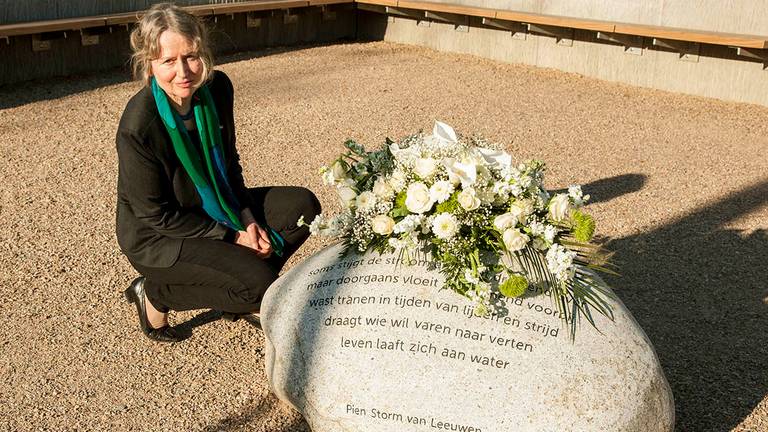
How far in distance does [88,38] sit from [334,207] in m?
5.33

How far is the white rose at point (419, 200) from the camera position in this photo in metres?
3.72

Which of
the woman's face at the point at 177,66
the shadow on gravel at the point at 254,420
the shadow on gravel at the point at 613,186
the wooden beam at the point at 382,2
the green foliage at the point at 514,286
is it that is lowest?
the shadow on gravel at the point at 254,420

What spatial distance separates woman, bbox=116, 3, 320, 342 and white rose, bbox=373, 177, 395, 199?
0.80 m

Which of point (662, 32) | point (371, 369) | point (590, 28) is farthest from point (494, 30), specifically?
point (371, 369)

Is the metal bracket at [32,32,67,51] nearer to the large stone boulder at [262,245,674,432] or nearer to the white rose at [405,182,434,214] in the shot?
the large stone boulder at [262,245,674,432]

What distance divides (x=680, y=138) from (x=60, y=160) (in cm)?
565

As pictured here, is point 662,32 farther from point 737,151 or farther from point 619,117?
point 737,151

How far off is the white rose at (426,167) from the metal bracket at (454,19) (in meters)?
8.76

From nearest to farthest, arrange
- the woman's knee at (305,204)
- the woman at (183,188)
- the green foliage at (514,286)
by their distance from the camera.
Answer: the green foliage at (514,286) < the woman at (183,188) < the woman's knee at (305,204)

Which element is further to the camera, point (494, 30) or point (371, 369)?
point (494, 30)

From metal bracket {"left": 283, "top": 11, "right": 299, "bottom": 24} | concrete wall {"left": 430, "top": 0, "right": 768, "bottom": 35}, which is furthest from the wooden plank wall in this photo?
concrete wall {"left": 430, "top": 0, "right": 768, "bottom": 35}

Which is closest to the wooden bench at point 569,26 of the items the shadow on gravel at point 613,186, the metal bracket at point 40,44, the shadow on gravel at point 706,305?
the shadow on gravel at point 613,186

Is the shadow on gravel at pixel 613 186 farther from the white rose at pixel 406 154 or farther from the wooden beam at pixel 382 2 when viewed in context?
the wooden beam at pixel 382 2

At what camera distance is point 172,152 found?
4.39m
